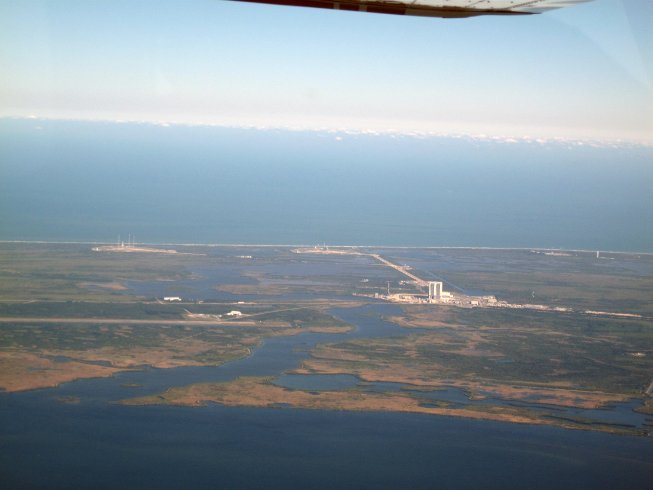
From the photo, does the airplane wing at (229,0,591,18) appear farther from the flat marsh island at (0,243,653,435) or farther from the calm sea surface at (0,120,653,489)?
the flat marsh island at (0,243,653,435)

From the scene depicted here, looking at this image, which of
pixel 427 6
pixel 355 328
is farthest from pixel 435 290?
pixel 427 6

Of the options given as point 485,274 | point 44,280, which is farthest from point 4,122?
point 485,274

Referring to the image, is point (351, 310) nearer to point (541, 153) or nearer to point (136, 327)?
point (136, 327)

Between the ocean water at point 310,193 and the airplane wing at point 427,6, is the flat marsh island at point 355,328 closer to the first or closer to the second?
the ocean water at point 310,193

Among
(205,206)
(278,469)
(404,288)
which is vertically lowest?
(278,469)

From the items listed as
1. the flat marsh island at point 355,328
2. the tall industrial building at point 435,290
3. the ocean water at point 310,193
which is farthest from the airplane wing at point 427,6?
the tall industrial building at point 435,290

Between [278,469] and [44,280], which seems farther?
[44,280]
